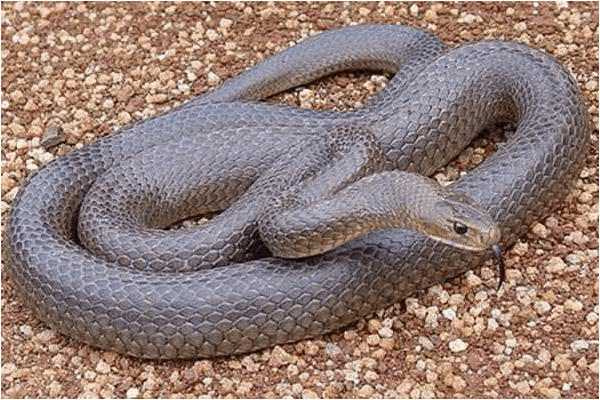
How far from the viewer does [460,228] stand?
586 cm

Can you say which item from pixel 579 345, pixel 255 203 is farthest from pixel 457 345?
pixel 255 203

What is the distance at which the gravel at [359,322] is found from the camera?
6.05m

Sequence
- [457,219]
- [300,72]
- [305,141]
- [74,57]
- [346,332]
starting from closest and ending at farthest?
[457,219] → [346,332] → [305,141] → [300,72] → [74,57]

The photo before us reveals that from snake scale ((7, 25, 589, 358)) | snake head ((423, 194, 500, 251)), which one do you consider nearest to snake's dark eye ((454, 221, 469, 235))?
snake head ((423, 194, 500, 251))

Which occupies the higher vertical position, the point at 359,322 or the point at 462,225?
the point at 462,225

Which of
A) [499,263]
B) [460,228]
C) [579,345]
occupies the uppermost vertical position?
[460,228]

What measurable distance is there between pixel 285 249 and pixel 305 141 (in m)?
0.94

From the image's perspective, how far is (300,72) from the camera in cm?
800

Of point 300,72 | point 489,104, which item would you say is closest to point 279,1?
point 300,72

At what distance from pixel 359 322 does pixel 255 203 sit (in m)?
0.85

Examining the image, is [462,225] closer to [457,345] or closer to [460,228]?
[460,228]

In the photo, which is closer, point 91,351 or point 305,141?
point 91,351

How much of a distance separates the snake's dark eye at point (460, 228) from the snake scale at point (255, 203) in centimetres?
45

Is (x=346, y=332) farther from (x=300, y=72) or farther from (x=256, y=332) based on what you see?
(x=300, y=72)
